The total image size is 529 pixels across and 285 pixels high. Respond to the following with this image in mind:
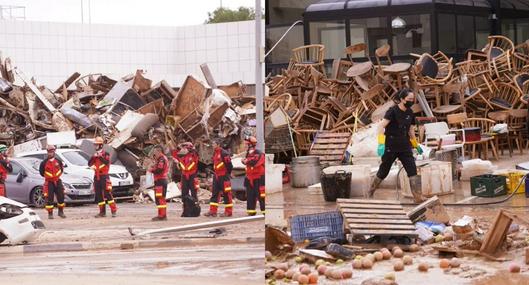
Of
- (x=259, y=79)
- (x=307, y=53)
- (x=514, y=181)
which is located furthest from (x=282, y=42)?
(x=514, y=181)

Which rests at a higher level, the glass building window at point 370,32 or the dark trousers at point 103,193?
the glass building window at point 370,32

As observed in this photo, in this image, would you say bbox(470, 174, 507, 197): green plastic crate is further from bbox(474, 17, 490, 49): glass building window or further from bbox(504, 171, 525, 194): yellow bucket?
bbox(474, 17, 490, 49): glass building window

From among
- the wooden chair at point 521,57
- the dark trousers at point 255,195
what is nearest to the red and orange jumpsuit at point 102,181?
the dark trousers at point 255,195

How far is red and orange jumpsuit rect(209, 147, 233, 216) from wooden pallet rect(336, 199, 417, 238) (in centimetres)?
88

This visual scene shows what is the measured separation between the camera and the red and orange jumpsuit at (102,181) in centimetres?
797

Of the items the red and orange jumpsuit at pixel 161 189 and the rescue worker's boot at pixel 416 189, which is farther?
the rescue worker's boot at pixel 416 189

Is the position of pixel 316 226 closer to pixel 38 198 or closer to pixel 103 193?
pixel 103 193

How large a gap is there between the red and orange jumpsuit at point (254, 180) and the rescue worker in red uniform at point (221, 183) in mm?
120

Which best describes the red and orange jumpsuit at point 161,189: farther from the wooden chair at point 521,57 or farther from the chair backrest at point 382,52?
the wooden chair at point 521,57

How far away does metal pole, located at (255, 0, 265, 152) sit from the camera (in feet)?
24.6

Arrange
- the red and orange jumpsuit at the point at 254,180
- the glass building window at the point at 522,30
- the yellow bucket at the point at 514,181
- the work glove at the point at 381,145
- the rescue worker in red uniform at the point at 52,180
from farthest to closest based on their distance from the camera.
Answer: the yellow bucket at the point at 514,181 → the work glove at the point at 381,145 → the glass building window at the point at 522,30 → the rescue worker in red uniform at the point at 52,180 → the red and orange jumpsuit at the point at 254,180

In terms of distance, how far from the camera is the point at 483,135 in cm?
829

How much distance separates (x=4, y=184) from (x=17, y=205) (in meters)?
0.16

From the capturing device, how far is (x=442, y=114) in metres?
8.35
